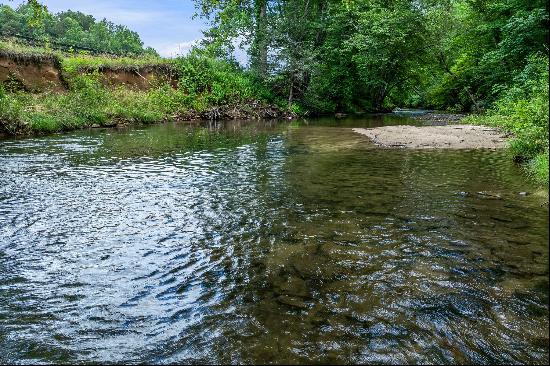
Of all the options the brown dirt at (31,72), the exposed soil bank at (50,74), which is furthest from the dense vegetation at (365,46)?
the brown dirt at (31,72)

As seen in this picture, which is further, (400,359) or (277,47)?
(277,47)

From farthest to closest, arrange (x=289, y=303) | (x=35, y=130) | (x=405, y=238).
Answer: (x=35, y=130) → (x=405, y=238) → (x=289, y=303)

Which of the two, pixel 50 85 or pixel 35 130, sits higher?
pixel 50 85

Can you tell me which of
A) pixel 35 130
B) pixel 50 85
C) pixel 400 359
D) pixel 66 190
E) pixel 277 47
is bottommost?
pixel 400 359

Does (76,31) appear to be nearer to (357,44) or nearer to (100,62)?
(100,62)

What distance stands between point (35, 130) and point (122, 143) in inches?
248

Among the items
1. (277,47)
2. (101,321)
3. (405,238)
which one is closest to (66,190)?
(101,321)

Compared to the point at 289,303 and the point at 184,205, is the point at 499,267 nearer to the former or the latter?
the point at 289,303

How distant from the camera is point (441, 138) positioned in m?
18.0

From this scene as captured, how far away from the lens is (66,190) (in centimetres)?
971

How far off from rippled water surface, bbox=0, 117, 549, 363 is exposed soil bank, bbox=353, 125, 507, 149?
5.11m

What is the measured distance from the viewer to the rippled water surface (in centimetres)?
377

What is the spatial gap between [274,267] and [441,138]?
14776mm

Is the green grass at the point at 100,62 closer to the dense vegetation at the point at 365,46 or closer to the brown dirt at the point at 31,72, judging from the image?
the brown dirt at the point at 31,72
